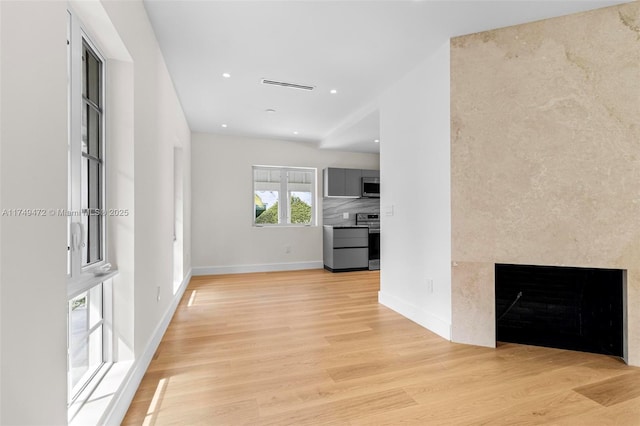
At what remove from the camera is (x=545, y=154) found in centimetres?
231

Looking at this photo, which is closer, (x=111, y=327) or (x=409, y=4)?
(x=111, y=327)

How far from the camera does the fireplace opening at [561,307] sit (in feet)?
7.51

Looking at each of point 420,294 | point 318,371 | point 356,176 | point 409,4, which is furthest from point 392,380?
point 356,176

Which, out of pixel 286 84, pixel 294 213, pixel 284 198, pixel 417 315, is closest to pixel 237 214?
pixel 284 198

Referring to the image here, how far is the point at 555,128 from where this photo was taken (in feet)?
7.50

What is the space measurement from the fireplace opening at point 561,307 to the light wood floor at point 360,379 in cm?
17

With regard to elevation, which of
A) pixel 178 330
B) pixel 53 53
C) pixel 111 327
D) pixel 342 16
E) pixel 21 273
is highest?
pixel 342 16

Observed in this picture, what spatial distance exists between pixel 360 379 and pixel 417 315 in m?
1.26

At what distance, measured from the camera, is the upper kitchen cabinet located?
580cm

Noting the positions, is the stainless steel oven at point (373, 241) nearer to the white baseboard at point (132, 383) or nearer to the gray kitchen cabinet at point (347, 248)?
the gray kitchen cabinet at point (347, 248)

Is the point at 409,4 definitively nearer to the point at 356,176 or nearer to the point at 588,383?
the point at 588,383

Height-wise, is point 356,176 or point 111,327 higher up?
point 356,176

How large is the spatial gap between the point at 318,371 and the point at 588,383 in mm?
1742

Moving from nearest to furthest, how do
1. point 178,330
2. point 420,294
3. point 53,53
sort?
point 53,53 → point 178,330 → point 420,294
